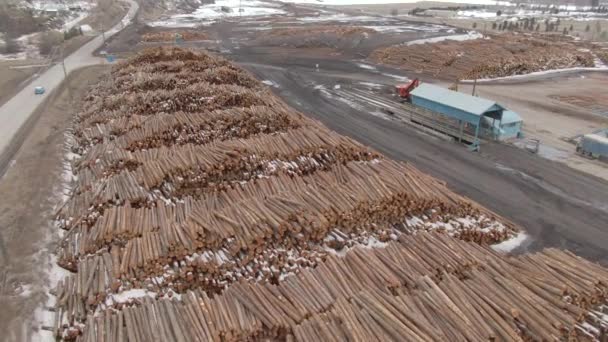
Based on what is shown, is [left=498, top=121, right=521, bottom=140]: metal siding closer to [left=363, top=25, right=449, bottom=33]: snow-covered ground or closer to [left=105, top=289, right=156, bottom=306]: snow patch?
[left=105, top=289, right=156, bottom=306]: snow patch

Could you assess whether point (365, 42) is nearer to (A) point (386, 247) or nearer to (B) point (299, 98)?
(B) point (299, 98)

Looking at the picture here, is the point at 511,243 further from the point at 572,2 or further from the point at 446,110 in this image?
the point at 572,2

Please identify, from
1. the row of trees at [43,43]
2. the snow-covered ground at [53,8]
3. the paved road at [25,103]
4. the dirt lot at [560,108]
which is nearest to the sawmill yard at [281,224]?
the dirt lot at [560,108]

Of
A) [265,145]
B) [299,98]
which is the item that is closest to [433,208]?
[265,145]

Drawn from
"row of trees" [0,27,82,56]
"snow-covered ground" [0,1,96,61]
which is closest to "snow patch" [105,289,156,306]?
"snow-covered ground" [0,1,96,61]

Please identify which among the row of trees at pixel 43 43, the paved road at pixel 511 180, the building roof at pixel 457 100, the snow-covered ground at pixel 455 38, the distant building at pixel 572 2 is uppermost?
the distant building at pixel 572 2

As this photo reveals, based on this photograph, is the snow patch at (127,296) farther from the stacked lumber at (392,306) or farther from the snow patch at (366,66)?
the snow patch at (366,66)
